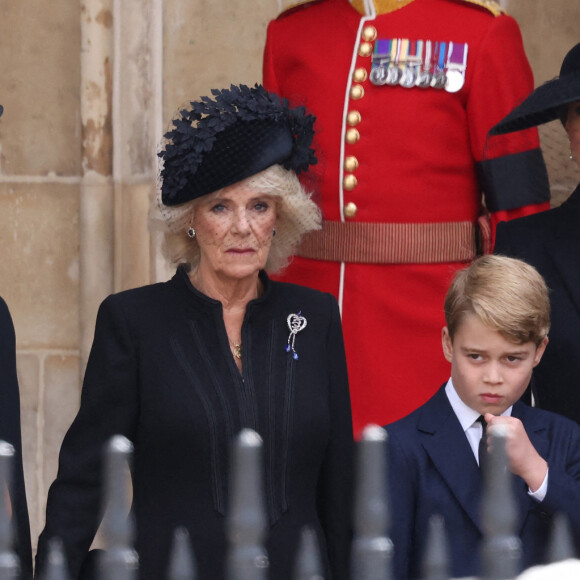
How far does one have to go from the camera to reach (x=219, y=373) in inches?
102

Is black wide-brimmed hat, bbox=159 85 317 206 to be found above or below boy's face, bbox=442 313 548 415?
above

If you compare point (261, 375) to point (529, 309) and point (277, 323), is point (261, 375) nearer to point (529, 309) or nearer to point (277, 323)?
point (277, 323)

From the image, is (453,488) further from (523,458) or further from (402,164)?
(402,164)

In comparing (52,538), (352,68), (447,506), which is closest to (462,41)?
(352,68)

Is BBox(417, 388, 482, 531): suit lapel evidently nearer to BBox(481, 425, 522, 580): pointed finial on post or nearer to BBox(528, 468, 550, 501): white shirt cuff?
BBox(528, 468, 550, 501): white shirt cuff

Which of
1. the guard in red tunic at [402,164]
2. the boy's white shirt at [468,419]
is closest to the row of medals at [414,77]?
the guard in red tunic at [402,164]

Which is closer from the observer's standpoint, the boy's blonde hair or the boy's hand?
the boy's hand

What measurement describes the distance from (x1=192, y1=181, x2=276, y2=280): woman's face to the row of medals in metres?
0.73

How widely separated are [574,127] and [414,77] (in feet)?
2.02

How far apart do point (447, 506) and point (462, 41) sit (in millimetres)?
1357

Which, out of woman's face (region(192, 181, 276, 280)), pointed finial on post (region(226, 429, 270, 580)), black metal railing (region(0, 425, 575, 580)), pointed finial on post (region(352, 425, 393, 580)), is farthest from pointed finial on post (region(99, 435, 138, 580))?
woman's face (region(192, 181, 276, 280))

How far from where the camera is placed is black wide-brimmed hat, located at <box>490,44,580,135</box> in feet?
9.07

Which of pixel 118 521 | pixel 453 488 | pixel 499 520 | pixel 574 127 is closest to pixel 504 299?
pixel 453 488

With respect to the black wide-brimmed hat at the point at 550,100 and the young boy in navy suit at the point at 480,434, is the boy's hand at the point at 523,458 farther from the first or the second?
the black wide-brimmed hat at the point at 550,100
